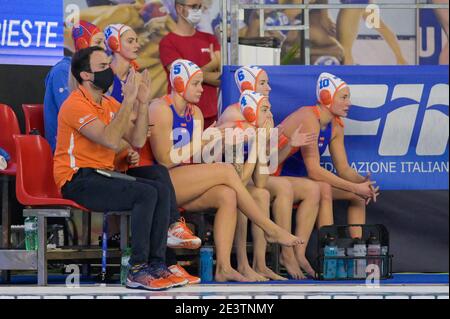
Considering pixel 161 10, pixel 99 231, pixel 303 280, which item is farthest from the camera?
pixel 161 10

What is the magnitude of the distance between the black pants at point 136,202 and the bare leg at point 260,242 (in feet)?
2.59

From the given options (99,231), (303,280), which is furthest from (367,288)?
(99,231)

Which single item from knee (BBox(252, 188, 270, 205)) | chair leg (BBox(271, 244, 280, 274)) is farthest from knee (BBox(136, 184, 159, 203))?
chair leg (BBox(271, 244, 280, 274))

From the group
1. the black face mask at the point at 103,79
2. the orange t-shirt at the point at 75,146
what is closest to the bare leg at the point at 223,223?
the orange t-shirt at the point at 75,146

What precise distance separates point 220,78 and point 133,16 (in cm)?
312

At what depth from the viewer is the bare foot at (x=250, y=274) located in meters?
7.25

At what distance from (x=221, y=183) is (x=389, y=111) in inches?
46.9

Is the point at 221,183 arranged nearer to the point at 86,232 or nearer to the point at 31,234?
the point at 31,234

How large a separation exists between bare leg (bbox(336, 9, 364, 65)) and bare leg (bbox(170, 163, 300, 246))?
13.7 feet

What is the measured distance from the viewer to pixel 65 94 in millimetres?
7457

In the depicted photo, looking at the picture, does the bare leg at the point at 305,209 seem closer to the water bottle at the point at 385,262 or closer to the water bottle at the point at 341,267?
the water bottle at the point at 341,267

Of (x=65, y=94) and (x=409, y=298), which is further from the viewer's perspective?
(x=65, y=94)

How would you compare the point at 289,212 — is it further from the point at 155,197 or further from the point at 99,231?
the point at 99,231

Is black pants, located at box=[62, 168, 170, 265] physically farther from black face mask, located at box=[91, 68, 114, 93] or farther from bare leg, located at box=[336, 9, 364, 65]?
bare leg, located at box=[336, 9, 364, 65]
